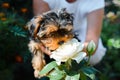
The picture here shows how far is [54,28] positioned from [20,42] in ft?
3.89

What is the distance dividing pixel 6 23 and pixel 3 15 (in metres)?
0.20

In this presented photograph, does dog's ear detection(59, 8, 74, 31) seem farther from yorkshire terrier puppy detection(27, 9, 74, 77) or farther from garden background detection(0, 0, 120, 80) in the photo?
garden background detection(0, 0, 120, 80)

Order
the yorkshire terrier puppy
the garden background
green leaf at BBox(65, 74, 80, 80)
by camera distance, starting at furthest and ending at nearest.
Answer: the garden background, the yorkshire terrier puppy, green leaf at BBox(65, 74, 80, 80)

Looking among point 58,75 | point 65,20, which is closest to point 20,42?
point 65,20

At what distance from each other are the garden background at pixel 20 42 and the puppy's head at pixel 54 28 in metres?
0.53

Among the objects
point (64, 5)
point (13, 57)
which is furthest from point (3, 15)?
point (64, 5)

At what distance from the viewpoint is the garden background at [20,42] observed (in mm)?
3734

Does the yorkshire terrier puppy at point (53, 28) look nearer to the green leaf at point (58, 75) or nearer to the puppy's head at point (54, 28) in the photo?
the puppy's head at point (54, 28)

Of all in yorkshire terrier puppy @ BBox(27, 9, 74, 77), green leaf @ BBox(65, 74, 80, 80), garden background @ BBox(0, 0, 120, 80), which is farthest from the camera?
garden background @ BBox(0, 0, 120, 80)

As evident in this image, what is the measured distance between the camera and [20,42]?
385 centimetres

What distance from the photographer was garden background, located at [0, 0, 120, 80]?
373 cm

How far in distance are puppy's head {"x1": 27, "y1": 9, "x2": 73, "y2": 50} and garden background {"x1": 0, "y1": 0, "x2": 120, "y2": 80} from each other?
1.74 feet

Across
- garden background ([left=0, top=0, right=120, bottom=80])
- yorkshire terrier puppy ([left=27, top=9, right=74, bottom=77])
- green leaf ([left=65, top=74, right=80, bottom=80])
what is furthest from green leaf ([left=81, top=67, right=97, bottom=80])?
garden background ([left=0, top=0, right=120, bottom=80])

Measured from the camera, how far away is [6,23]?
368cm
